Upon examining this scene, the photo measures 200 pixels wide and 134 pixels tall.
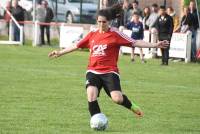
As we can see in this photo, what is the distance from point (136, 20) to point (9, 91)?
12.1 metres

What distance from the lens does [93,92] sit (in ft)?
38.0

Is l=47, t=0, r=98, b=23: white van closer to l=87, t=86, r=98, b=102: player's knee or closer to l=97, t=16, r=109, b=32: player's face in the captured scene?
l=97, t=16, r=109, b=32: player's face

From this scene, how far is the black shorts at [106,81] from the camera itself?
11617 mm

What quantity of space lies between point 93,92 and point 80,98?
430 centimetres

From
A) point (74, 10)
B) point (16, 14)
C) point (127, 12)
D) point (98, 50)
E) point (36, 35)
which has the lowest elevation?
point (36, 35)

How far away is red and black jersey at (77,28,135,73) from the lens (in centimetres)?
1172

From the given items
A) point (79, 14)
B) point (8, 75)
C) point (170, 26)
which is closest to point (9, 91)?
point (8, 75)

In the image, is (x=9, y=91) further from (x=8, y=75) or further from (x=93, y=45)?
(x=93, y=45)

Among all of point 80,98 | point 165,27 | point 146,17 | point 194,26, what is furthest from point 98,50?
point 146,17

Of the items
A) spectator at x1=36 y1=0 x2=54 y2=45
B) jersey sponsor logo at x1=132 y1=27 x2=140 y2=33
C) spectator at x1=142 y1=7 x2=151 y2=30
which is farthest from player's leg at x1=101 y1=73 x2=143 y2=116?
spectator at x1=36 y1=0 x2=54 y2=45

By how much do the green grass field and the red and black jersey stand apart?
3.03 feet

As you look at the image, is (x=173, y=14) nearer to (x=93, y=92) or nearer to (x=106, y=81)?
(x=106, y=81)

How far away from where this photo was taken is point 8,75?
66.8ft

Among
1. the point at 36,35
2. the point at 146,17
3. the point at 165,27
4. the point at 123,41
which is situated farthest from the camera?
the point at 36,35
